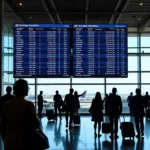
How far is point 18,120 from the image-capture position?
12.1 feet

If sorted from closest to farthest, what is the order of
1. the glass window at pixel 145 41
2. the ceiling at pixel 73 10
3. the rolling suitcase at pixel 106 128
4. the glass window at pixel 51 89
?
the rolling suitcase at pixel 106 128, the ceiling at pixel 73 10, the glass window at pixel 51 89, the glass window at pixel 145 41

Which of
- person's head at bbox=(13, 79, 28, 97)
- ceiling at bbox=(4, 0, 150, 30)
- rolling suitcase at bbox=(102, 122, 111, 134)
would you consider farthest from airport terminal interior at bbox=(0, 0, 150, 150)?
person's head at bbox=(13, 79, 28, 97)

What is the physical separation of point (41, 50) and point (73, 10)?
9283 millimetres

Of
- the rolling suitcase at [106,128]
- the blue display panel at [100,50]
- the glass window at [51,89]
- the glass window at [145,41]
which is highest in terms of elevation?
the glass window at [145,41]

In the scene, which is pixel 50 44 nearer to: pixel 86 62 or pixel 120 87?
pixel 86 62

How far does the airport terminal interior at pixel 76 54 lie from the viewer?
9.16 m

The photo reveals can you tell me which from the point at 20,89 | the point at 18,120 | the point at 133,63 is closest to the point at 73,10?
the point at 133,63

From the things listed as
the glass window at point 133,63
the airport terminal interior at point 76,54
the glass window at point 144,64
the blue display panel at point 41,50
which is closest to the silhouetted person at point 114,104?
the airport terminal interior at point 76,54

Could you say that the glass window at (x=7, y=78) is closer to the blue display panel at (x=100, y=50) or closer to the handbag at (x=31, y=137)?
the blue display panel at (x=100, y=50)

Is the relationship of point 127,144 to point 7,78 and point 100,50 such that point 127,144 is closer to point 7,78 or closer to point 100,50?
point 100,50

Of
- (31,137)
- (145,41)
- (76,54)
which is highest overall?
(145,41)

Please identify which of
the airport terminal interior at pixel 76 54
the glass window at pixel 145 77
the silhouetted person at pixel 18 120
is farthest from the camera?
the glass window at pixel 145 77

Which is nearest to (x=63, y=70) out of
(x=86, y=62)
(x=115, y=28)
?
(x=86, y=62)

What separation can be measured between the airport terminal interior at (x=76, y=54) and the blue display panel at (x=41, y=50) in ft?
0.19
